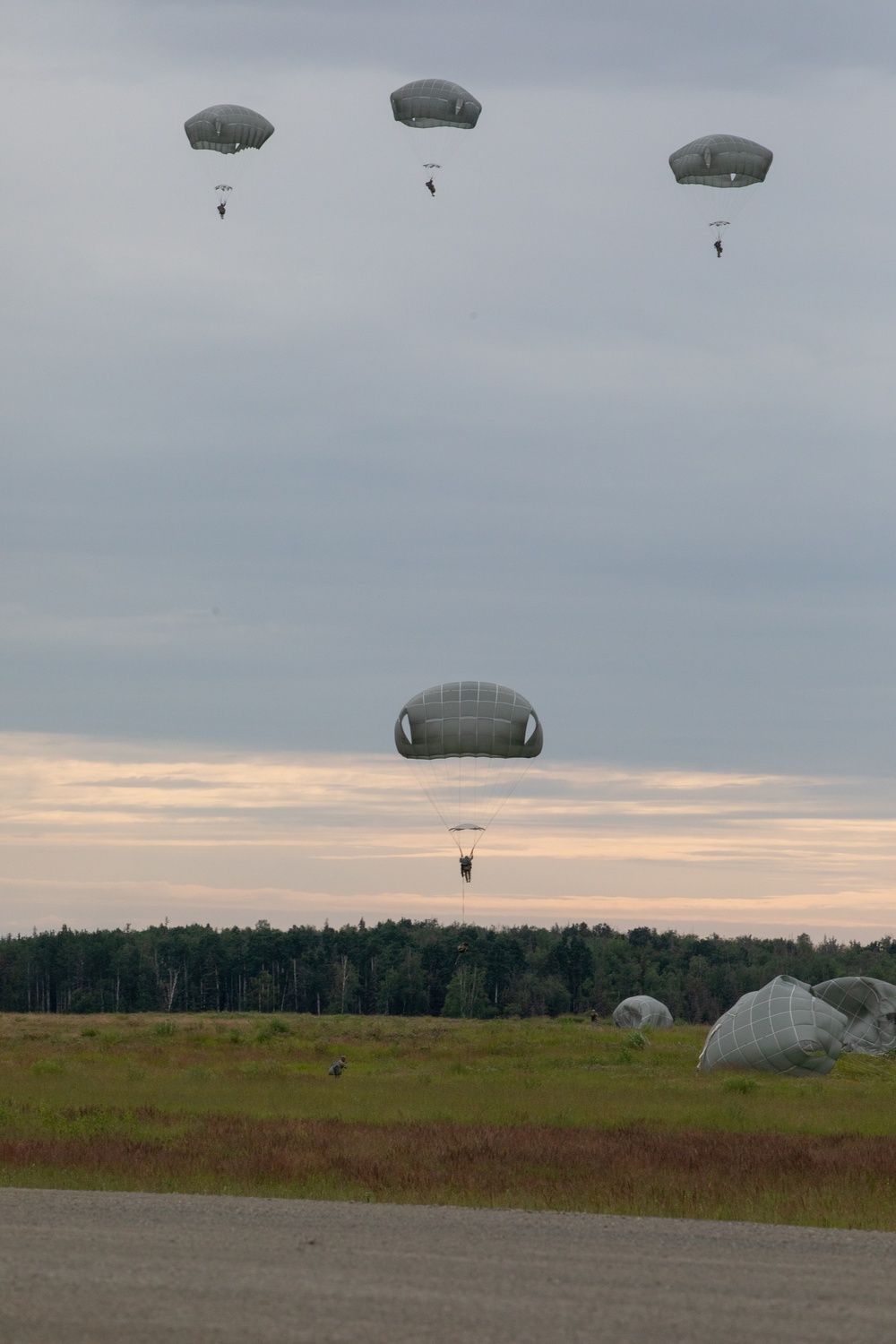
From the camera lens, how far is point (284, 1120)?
2923 cm

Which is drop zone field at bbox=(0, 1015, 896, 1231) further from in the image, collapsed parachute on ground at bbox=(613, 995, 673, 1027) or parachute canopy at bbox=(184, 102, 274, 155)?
parachute canopy at bbox=(184, 102, 274, 155)

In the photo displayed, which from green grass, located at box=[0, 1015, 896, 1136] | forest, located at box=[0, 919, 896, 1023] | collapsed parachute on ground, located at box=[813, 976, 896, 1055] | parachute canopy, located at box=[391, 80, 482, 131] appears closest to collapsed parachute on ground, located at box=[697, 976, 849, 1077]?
green grass, located at box=[0, 1015, 896, 1136]

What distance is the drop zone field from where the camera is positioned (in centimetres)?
2106

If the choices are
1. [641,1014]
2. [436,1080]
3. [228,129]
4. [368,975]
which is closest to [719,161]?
[228,129]

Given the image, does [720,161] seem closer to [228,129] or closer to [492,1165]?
[228,129]

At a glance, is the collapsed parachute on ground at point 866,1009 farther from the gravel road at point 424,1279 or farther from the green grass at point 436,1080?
the gravel road at point 424,1279

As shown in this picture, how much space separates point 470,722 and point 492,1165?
64.5ft

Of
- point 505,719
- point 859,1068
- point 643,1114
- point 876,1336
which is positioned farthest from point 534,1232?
point 859,1068

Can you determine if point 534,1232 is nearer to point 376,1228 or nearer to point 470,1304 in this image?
point 376,1228

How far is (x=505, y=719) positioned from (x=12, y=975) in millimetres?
137778

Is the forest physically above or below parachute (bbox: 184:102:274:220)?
below

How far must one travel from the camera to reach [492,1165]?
2352cm

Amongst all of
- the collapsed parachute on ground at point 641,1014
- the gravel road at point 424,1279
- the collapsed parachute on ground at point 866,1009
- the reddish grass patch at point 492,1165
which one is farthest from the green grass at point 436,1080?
the gravel road at point 424,1279

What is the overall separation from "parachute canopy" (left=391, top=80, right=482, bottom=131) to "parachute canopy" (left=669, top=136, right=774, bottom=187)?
705 cm
